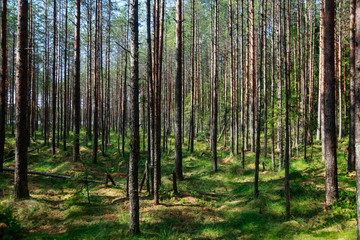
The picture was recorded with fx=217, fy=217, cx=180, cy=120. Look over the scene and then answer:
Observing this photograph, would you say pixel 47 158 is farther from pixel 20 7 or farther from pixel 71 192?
pixel 20 7

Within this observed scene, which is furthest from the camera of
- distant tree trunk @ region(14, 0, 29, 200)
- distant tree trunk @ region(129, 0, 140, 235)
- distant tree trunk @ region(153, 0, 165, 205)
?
distant tree trunk @ region(153, 0, 165, 205)

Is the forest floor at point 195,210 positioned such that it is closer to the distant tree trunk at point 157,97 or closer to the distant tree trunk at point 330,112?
the distant tree trunk at point 330,112

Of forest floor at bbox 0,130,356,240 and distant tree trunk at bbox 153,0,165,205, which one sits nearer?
forest floor at bbox 0,130,356,240

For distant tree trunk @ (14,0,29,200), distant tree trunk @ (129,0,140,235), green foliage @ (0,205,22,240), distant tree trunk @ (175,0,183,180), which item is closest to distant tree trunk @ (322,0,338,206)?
distant tree trunk @ (129,0,140,235)

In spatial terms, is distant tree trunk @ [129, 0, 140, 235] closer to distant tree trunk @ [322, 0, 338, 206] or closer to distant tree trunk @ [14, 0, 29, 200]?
distant tree trunk @ [14, 0, 29, 200]

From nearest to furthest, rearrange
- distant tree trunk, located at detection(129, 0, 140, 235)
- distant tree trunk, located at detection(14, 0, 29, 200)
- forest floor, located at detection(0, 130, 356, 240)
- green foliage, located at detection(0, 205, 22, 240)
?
green foliage, located at detection(0, 205, 22, 240) < distant tree trunk, located at detection(129, 0, 140, 235) < forest floor, located at detection(0, 130, 356, 240) < distant tree trunk, located at detection(14, 0, 29, 200)

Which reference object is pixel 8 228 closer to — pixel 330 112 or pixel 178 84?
pixel 178 84

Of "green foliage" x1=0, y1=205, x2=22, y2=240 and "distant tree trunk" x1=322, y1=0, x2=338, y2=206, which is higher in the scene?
"distant tree trunk" x1=322, y1=0, x2=338, y2=206

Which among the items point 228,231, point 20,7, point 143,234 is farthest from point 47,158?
point 228,231

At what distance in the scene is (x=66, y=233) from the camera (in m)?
5.61

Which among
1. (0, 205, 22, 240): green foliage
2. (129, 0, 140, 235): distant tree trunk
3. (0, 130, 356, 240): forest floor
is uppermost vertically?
(129, 0, 140, 235): distant tree trunk

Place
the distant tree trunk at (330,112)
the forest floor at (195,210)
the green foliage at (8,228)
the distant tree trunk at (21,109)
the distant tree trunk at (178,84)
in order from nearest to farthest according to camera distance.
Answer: the green foliage at (8,228) → the forest floor at (195,210) → the distant tree trunk at (330,112) → the distant tree trunk at (21,109) → the distant tree trunk at (178,84)

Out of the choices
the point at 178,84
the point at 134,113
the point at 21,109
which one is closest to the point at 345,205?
the point at 134,113

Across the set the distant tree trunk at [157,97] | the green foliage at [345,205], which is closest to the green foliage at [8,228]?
the distant tree trunk at [157,97]
